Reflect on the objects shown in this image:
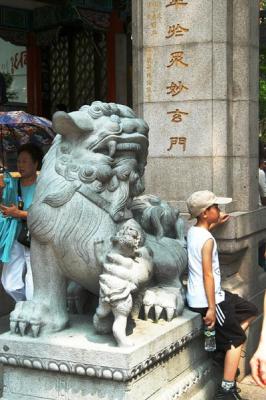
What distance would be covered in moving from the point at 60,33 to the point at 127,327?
9355 millimetres

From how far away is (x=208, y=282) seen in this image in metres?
3.98

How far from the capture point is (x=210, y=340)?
4004 mm

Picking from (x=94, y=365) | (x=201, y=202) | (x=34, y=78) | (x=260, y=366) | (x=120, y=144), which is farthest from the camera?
(x=34, y=78)

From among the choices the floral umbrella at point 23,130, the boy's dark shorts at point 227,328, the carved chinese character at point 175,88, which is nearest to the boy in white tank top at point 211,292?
the boy's dark shorts at point 227,328

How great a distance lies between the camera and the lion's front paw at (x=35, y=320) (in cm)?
335

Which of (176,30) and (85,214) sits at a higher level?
(176,30)

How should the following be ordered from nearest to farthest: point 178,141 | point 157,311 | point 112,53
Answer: point 157,311 → point 178,141 → point 112,53

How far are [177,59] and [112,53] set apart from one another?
6.11 m

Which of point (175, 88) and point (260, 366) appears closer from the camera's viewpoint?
point (260, 366)

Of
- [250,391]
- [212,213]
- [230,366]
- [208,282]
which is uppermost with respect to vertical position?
[212,213]

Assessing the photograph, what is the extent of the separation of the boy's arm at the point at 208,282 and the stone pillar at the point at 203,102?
1004 millimetres

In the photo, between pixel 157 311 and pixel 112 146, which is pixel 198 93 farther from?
pixel 157 311

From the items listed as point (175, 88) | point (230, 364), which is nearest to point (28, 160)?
point (175, 88)

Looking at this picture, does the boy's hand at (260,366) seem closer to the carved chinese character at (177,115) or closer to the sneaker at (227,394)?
the sneaker at (227,394)
